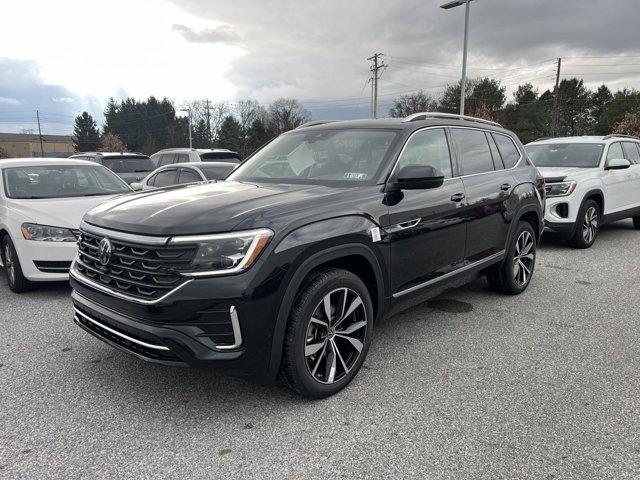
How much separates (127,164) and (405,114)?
40.3 m

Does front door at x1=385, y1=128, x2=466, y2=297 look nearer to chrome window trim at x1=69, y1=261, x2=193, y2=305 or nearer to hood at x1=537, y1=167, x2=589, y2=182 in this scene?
chrome window trim at x1=69, y1=261, x2=193, y2=305

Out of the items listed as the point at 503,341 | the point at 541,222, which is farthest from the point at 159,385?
the point at 541,222

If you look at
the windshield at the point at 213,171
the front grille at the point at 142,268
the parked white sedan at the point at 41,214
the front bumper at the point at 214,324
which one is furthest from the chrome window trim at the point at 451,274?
the windshield at the point at 213,171

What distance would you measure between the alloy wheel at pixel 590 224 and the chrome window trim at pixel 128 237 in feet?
23.8

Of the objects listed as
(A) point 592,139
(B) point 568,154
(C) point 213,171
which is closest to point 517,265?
(B) point 568,154

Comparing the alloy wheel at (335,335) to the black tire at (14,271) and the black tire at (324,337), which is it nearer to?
the black tire at (324,337)

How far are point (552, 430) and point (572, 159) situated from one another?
22.9ft

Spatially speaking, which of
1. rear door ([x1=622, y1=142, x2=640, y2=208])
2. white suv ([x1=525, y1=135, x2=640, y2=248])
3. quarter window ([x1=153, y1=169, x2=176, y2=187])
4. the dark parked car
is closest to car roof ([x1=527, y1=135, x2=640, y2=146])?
white suv ([x1=525, y1=135, x2=640, y2=248])

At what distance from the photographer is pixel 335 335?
308 cm

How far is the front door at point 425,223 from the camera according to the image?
3.44m

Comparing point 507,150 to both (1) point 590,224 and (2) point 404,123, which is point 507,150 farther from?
(1) point 590,224

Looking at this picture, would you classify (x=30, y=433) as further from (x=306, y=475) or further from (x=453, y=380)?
(x=453, y=380)

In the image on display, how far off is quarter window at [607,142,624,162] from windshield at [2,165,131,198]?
8011 millimetres

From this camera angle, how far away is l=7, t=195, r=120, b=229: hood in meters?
5.14
